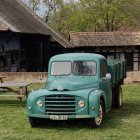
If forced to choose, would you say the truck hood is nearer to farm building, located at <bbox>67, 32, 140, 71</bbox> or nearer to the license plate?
the license plate

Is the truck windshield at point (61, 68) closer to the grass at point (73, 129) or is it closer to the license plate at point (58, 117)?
the grass at point (73, 129)

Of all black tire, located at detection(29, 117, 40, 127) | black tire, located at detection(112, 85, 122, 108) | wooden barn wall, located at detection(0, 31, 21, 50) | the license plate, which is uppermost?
wooden barn wall, located at detection(0, 31, 21, 50)

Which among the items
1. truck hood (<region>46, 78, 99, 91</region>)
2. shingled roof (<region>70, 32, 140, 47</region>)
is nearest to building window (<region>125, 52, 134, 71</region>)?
shingled roof (<region>70, 32, 140, 47</region>)

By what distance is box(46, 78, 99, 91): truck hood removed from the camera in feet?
36.8

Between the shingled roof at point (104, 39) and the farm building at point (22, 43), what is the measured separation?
260 cm

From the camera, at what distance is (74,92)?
1087 cm

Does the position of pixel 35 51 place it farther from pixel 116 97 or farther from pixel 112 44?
pixel 116 97

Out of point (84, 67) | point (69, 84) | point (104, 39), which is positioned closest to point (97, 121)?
point (69, 84)

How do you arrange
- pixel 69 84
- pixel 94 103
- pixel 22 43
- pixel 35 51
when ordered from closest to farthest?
pixel 94 103 < pixel 69 84 < pixel 22 43 < pixel 35 51

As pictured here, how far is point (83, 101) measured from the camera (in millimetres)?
10656

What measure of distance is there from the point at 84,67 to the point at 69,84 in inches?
38.5

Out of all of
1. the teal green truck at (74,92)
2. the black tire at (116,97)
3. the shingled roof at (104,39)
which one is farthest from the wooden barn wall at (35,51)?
the teal green truck at (74,92)

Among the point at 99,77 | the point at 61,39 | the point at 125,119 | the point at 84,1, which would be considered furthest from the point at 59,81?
the point at 84,1

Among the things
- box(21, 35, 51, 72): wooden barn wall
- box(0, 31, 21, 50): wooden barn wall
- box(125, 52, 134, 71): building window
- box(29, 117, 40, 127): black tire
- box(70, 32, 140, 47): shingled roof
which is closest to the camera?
box(29, 117, 40, 127): black tire
